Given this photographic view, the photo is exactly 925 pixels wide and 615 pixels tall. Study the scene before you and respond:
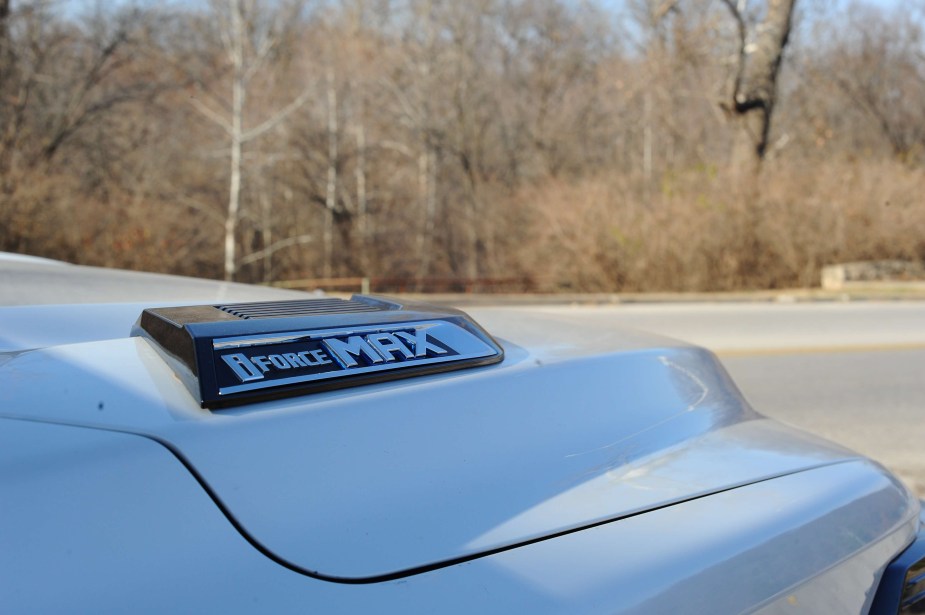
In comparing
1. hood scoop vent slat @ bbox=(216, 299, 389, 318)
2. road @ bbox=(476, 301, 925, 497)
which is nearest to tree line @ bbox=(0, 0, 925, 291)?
road @ bbox=(476, 301, 925, 497)

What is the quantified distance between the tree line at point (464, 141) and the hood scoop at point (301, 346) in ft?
67.0

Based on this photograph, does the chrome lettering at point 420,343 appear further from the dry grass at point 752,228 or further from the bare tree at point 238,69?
the bare tree at point 238,69

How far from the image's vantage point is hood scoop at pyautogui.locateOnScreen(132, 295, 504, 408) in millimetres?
1177

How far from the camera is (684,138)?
34625mm

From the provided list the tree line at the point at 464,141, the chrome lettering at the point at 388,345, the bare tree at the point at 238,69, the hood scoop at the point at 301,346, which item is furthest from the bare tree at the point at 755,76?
the chrome lettering at the point at 388,345

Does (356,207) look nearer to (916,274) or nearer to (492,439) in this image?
(916,274)

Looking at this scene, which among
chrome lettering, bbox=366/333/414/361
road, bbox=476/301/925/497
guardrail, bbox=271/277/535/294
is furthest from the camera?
guardrail, bbox=271/277/535/294

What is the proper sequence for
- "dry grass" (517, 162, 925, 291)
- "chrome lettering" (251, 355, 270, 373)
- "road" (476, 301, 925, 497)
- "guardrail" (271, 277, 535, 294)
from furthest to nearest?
1. "guardrail" (271, 277, 535, 294)
2. "dry grass" (517, 162, 925, 291)
3. "road" (476, 301, 925, 497)
4. "chrome lettering" (251, 355, 270, 373)

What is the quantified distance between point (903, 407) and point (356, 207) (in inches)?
1080

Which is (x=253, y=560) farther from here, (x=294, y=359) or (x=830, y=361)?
(x=830, y=361)

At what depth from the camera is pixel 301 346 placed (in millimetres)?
1282

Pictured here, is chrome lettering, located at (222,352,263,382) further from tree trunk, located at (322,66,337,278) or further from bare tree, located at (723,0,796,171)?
tree trunk, located at (322,66,337,278)

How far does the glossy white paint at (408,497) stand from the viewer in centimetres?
97

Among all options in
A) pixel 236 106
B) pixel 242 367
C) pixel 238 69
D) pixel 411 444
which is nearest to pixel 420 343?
pixel 411 444
